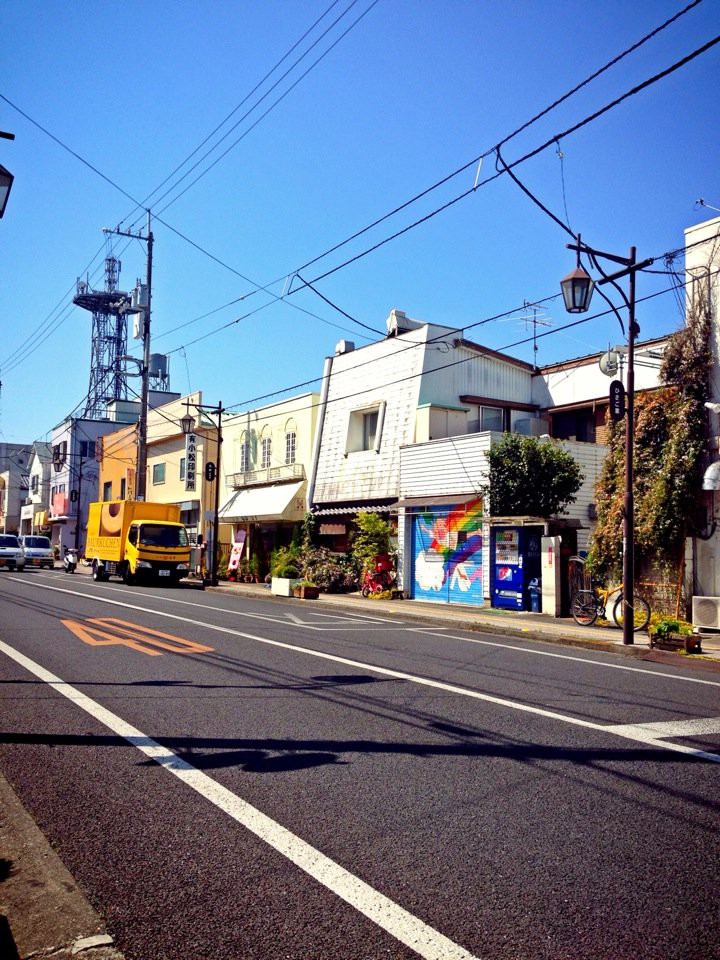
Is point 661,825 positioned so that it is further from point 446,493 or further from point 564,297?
point 446,493

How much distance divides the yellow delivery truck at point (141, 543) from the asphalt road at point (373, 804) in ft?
72.5

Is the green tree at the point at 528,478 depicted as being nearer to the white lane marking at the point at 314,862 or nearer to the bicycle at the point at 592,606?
the bicycle at the point at 592,606

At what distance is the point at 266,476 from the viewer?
119 ft

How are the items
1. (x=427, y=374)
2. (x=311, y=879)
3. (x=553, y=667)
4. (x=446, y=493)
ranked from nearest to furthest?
(x=311, y=879) < (x=553, y=667) < (x=446, y=493) < (x=427, y=374)

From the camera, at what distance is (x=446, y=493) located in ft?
82.7

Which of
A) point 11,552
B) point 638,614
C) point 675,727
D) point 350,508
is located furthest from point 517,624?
point 11,552

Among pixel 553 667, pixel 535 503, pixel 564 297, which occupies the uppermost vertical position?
pixel 564 297

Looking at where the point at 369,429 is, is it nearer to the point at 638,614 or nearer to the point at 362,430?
the point at 362,430

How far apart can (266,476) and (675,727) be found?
29.5 m

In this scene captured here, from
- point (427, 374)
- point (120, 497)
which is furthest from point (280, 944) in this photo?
point (120, 497)

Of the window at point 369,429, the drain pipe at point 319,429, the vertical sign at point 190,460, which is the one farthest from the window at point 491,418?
the vertical sign at point 190,460

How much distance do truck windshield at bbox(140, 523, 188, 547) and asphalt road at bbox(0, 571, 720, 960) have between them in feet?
72.6

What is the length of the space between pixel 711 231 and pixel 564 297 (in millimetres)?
5555

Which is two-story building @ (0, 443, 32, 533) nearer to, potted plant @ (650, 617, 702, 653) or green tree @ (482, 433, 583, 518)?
green tree @ (482, 433, 583, 518)
